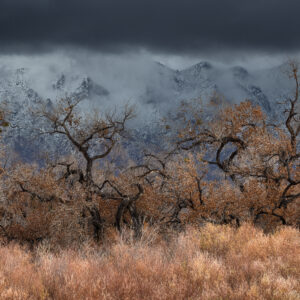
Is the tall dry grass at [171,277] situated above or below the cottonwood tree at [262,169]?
below

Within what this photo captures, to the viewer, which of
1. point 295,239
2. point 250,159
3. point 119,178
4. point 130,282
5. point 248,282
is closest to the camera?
point 130,282

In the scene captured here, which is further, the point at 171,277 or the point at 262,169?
the point at 262,169

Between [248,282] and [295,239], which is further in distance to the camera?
[295,239]

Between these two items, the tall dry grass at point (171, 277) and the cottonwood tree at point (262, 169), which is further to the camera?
the cottonwood tree at point (262, 169)

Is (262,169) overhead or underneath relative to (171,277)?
overhead

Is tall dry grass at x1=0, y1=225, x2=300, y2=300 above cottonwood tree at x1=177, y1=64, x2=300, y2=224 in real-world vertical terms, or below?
below


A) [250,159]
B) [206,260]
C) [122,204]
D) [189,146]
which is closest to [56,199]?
[122,204]

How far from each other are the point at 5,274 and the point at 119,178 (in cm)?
1230

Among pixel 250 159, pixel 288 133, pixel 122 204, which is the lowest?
pixel 122 204

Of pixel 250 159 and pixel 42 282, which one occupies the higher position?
pixel 250 159

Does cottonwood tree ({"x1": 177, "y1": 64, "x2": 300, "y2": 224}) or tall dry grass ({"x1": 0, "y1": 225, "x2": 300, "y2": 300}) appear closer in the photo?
tall dry grass ({"x1": 0, "y1": 225, "x2": 300, "y2": 300})

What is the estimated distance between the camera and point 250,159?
1638 centimetres

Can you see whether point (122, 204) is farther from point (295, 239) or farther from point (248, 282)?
point (248, 282)

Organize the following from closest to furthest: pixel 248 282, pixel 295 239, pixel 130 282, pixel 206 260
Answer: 1. pixel 130 282
2. pixel 248 282
3. pixel 206 260
4. pixel 295 239
